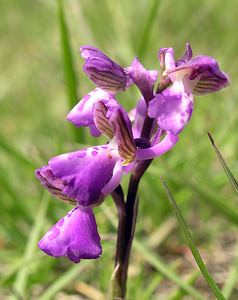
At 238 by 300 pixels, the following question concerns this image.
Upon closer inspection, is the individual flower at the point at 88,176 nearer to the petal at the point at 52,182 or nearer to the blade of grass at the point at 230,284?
the petal at the point at 52,182

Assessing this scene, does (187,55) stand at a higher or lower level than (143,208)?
higher

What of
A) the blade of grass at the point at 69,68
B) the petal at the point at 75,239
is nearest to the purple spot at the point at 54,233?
the petal at the point at 75,239

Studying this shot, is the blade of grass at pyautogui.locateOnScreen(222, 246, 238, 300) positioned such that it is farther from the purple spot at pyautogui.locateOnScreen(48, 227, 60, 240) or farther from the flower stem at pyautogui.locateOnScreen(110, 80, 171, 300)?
the purple spot at pyautogui.locateOnScreen(48, 227, 60, 240)

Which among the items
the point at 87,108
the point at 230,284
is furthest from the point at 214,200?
the point at 87,108

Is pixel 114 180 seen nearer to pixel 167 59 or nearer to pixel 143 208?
pixel 167 59

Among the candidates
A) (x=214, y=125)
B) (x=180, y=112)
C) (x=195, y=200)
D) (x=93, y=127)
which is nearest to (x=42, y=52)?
(x=214, y=125)

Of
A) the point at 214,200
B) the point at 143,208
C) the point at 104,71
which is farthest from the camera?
the point at 143,208
